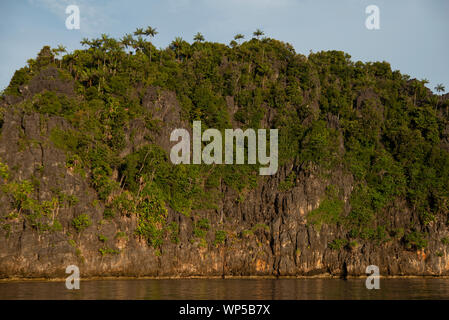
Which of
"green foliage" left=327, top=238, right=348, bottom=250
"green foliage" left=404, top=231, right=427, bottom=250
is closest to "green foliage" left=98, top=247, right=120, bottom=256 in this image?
"green foliage" left=327, top=238, right=348, bottom=250

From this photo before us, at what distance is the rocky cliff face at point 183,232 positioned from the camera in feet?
157

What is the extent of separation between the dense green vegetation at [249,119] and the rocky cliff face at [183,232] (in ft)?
3.86

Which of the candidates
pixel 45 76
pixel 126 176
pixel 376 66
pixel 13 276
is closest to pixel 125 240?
pixel 126 176

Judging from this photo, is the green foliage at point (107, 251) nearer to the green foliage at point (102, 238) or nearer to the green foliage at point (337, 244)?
the green foliage at point (102, 238)

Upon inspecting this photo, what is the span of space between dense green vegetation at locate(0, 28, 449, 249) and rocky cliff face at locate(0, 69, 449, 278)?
46.4 inches

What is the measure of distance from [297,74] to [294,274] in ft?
115

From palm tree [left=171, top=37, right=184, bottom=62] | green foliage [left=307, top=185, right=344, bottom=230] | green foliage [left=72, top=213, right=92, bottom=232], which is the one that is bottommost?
green foliage [left=72, top=213, right=92, bottom=232]

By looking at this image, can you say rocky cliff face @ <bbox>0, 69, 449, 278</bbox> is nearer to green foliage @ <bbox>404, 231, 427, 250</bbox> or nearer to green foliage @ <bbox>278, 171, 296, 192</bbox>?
green foliage @ <bbox>278, 171, 296, 192</bbox>

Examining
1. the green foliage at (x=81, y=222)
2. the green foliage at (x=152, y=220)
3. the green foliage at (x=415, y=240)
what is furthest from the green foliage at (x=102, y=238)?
the green foliage at (x=415, y=240)

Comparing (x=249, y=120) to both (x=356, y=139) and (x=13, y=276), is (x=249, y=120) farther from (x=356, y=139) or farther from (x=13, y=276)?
(x=13, y=276)

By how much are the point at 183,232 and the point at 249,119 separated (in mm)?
21982

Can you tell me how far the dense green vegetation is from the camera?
56.7m

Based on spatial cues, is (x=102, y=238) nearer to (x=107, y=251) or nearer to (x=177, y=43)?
(x=107, y=251)

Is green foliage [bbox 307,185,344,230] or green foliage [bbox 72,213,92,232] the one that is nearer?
green foliage [bbox 72,213,92,232]
